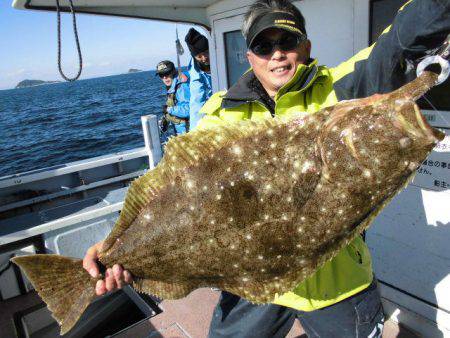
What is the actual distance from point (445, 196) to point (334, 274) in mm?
1392

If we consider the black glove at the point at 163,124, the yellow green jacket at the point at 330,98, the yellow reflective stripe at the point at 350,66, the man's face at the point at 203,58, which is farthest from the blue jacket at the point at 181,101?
the yellow reflective stripe at the point at 350,66

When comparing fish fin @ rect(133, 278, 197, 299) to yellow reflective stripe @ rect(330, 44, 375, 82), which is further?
fish fin @ rect(133, 278, 197, 299)

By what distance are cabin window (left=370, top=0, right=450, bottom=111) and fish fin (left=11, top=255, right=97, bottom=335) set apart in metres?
2.73

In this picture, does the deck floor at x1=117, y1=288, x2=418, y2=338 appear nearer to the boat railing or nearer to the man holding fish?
the man holding fish

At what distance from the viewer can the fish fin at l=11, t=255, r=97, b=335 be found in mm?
2092

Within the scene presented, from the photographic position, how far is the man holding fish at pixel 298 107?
2.09 m

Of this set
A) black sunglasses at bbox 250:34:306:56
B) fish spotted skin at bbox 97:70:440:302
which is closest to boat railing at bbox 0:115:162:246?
fish spotted skin at bbox 97:70:440:302

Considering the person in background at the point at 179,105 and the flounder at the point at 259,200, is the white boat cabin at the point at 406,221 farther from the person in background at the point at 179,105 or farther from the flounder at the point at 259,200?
the person in background at the point at 179,105

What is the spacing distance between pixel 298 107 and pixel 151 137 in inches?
178

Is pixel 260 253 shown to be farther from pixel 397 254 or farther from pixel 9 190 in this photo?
pixel 9 190

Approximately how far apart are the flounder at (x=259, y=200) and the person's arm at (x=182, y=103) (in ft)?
18.4

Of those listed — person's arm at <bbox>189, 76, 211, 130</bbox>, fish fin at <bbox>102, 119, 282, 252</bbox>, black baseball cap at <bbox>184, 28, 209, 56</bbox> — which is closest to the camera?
fish fin at <bbox>102, 119, 282, 252</bbox>

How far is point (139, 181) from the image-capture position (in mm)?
1941

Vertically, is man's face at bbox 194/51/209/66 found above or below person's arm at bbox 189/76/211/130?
above
